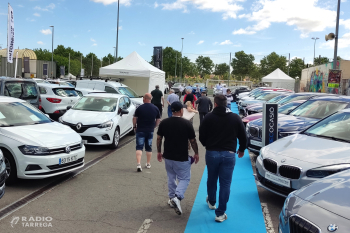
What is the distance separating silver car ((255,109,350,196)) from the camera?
495 cm

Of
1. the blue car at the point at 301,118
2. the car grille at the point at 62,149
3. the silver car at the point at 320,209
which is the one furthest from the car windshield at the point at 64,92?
the silver car at the point at 320,209

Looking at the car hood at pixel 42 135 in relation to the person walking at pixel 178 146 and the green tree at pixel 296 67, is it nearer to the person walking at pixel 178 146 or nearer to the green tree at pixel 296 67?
the person walking at pixel 178 146

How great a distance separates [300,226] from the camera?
2.98m

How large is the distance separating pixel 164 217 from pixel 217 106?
5.80ft

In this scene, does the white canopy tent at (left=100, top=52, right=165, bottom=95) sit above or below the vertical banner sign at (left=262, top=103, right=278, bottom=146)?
above

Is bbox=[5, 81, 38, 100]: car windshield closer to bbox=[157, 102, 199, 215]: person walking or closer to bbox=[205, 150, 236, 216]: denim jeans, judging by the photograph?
bbox=[157, 102, 199, 215]: person walking

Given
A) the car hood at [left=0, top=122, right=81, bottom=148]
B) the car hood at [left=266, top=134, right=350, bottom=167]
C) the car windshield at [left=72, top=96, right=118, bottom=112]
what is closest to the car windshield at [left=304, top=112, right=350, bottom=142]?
the car hood at [left=266, top=134, right=350, bottom=167]

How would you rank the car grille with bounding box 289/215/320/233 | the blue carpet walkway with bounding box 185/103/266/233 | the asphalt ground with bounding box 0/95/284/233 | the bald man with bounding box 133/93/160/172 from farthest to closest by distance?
the bald man with bounding box 133/93/160/172, the blue carpet walkway with bounding box 185/103/266/233, the asphalt ground with bounding box 0/95/284/233, the car grille with bounding box 289/215/320/233

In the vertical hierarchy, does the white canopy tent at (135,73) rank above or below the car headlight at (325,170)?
above

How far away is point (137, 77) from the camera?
22.2 m

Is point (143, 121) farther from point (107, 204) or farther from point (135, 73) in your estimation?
point (135, 73)

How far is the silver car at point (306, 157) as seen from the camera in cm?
495

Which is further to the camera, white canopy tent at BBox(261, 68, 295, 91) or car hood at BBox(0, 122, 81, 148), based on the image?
white canopy tent at BBox(261, 68, 295, 91)

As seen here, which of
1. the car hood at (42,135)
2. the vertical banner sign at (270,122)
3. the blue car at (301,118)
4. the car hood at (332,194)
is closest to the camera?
the car hood at (332,194)
